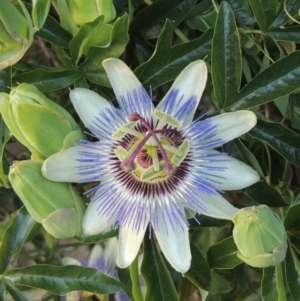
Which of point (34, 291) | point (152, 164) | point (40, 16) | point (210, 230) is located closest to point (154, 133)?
point (152, 164)

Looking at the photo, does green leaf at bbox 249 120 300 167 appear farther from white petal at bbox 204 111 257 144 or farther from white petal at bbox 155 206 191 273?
white petal at bbox 155 206 191 273

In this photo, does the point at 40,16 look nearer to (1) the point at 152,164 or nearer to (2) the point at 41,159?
(2) the point at 41,159

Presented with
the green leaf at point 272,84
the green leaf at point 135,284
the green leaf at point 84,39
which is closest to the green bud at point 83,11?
the green leaf at point 84,39

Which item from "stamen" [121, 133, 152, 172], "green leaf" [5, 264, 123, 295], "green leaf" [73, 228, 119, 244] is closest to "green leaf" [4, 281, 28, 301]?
"green leaf" [5, 264, 123, 295]

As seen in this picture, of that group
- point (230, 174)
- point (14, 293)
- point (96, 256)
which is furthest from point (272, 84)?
point (96, 256)

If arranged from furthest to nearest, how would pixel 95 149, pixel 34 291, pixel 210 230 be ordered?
pixel 34 291 → pixel 210 230 → pixel 95 149

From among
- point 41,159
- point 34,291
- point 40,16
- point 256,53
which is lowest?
point 34,291

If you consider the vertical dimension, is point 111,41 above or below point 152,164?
above
